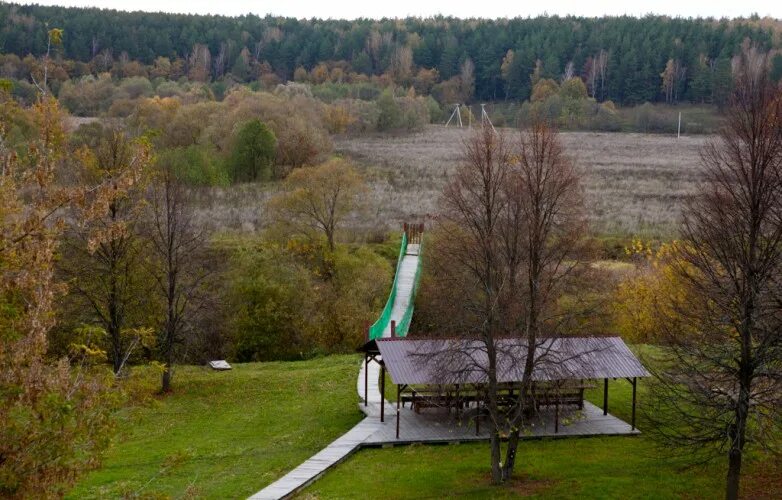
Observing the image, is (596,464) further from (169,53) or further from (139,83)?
(169,53)

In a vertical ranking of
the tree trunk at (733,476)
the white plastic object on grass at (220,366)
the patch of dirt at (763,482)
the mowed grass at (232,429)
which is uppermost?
the tree trunk at (733,476)

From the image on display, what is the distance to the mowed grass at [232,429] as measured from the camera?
67.6 ft

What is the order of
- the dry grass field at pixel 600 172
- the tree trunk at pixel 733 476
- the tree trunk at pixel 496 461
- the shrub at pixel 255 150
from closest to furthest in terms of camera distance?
the tree trunk at pixel 733 476, the tree trunk at pixel 496 461, the dry grass field at pixel 600 172, the shrub at pixel 255 150

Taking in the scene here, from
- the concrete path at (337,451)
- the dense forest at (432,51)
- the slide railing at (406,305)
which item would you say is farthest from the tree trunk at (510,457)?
the dense forest at (432,51)

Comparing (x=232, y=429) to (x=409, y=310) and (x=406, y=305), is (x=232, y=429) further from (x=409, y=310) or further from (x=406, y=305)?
(x=406, y=305)

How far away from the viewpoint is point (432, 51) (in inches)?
6604

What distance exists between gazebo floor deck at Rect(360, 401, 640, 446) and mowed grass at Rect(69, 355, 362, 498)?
149 centimetres

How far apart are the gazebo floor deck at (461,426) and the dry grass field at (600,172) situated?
18723mm

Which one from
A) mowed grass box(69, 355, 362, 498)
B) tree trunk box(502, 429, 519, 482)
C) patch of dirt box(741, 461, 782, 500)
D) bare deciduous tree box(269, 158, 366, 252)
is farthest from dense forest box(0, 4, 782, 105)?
tree trunk box(502, 429, 519, 482)

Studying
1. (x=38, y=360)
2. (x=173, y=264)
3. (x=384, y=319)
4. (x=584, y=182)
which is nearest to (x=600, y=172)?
(x=584, y=182)

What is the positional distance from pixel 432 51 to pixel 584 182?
360 feet

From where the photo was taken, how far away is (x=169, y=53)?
Result: 160 metres

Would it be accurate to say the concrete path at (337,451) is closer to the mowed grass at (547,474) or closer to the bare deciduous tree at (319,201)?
the mowed grass at (547,474)

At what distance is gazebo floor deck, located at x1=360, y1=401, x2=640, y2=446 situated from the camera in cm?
2378
